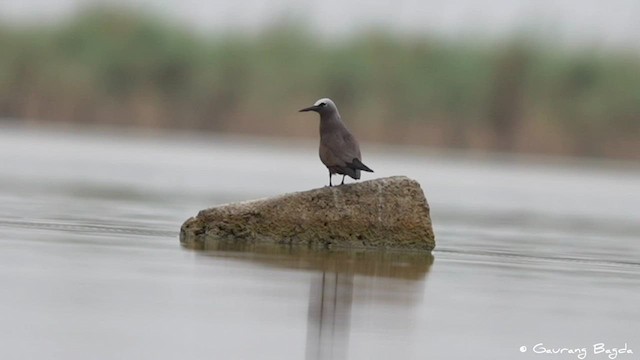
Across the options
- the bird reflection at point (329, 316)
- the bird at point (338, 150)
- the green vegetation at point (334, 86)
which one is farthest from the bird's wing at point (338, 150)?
the green vegetation at point (334, 86)

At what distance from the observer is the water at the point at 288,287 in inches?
422

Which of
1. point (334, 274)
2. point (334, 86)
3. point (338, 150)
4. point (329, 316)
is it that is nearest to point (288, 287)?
point (334, 274)

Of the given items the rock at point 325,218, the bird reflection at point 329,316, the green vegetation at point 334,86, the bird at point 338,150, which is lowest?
the bird reflection at point 329,316

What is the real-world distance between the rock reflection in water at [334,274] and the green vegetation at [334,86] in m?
27.3

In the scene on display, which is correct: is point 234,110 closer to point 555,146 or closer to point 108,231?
point 555,146

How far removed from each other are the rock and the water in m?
0.40

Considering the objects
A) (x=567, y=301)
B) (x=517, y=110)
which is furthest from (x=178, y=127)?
(x=567, y=301)

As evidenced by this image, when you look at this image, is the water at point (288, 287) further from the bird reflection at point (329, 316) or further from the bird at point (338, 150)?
the bird at point (338, 150)

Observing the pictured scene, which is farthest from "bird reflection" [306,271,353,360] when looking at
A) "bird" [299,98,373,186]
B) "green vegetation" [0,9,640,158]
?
"green vegetation" [0,9,640,158]

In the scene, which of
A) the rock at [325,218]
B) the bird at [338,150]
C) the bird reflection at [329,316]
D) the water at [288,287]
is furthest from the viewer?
the rock at [325,218]

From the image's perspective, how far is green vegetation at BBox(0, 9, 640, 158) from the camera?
45125 millimetres

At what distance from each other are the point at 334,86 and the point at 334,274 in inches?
1258

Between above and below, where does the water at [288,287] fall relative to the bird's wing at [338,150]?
below

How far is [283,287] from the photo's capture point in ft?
43.1
